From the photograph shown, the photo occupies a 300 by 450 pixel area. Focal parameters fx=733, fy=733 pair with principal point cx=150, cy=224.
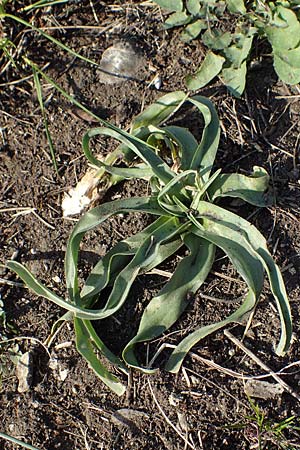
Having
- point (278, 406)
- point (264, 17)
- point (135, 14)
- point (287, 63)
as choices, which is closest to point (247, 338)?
point (278, 406)

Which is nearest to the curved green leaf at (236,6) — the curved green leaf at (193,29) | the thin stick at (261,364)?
the curved green leaf at (193,29)

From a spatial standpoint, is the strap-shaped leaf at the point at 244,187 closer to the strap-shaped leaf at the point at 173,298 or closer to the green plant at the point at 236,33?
the strap-shaped leaf at the point at 173,298

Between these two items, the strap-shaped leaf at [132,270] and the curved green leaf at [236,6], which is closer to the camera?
the strap-shaped leaf at [132,270]

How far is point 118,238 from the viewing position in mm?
2518

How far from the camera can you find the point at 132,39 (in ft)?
8.98

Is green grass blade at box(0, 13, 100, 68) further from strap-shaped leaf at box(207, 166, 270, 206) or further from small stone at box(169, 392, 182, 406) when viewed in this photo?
small stone at box(169, 392, 182, 406)

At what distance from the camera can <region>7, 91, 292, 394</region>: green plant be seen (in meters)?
2.28

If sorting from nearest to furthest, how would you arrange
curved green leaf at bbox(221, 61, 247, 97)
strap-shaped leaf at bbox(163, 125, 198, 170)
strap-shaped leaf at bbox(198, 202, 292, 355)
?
strap-shaped leaf at bbox(198, 202, 292, 355) → strap-shaped leaf at bbox(163, 125, 198, 170) → curved green leaf at bbox(221, 61, 247, 97)

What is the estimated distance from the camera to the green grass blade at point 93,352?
2301 millimetres

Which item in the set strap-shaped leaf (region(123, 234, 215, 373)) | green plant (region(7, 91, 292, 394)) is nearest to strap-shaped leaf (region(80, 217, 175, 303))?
green plant (region(7, 91, 292, 394))

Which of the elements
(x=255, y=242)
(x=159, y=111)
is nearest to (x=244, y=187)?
(x=255, y=242)

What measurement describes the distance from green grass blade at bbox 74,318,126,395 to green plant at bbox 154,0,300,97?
923 millimetres

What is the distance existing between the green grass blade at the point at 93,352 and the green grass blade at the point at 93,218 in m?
0.11

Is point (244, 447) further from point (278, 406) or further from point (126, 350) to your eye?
point (126, 350)
